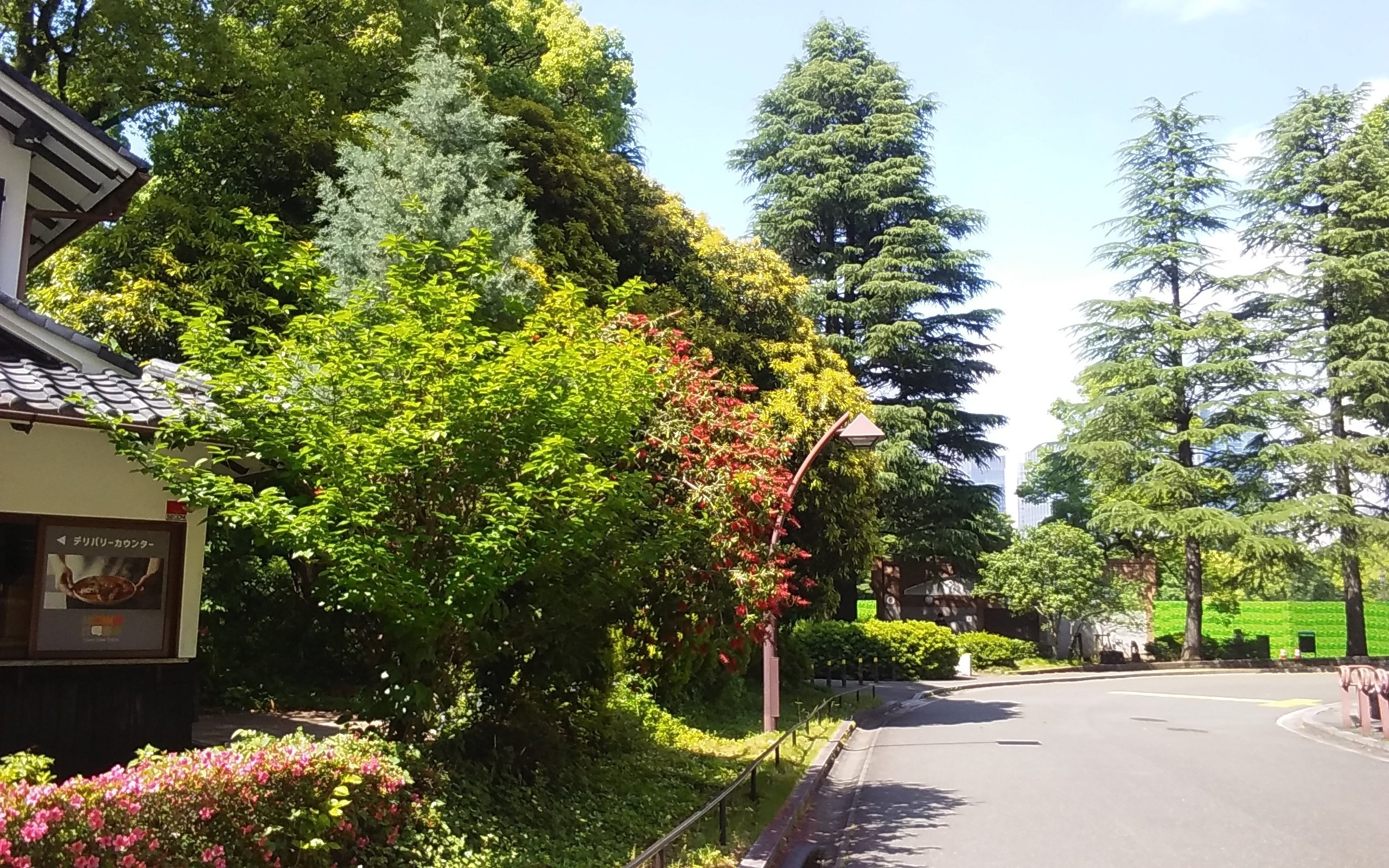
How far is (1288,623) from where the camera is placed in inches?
1865

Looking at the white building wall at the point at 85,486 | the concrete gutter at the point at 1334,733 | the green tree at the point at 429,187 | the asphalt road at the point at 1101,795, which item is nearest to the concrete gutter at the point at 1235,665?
the concrete gutter at the point at 1334,733

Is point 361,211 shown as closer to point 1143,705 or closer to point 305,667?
point 305,667

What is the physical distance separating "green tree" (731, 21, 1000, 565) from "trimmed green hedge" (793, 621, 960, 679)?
5.17 m

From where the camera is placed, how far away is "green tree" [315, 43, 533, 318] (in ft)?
57.4

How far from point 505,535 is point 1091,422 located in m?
41.5

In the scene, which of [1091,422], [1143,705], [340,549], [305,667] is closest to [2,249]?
[340,549]

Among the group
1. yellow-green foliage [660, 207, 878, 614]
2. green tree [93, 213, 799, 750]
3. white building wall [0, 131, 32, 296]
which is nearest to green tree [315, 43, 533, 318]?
yellow-green foliage [660, 207, 878, 614]

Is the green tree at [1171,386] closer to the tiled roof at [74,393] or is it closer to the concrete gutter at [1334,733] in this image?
the concrete gutter at [1334,733]

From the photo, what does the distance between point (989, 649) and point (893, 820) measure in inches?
1122

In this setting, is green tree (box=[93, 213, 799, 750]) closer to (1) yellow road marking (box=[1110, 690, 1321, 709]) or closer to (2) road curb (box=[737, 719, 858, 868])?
(2) road curb (box=[737, 719, 858, 868])

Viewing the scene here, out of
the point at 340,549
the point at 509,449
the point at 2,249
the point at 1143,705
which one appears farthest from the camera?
the point at 1143,705

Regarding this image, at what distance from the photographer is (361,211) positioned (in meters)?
18.4

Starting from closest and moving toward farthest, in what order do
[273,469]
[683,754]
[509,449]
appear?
[509,449]
[273,469]
[683,754]

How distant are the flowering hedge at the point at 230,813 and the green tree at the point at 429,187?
9684mm
